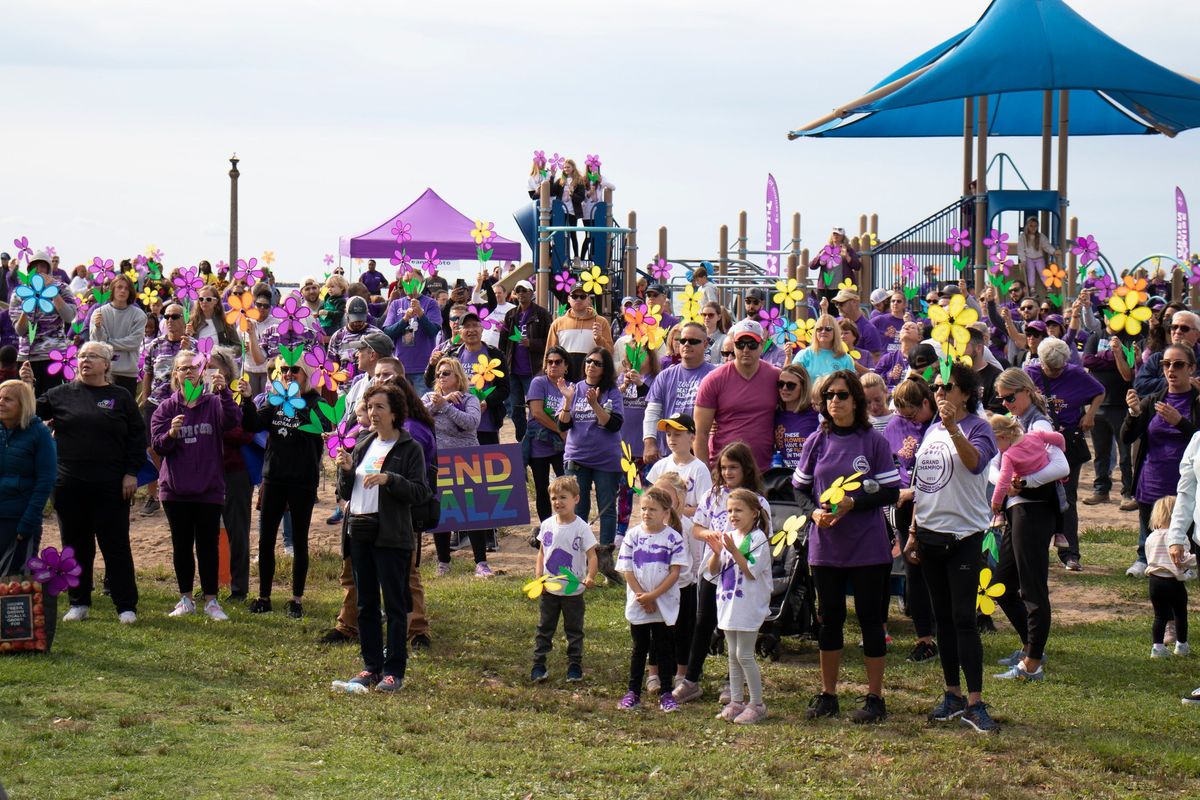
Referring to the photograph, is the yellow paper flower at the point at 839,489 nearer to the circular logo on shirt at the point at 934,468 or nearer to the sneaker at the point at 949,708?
the circular logo on shirt at the point at 934,468

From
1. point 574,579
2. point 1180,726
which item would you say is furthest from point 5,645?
point 1180,726

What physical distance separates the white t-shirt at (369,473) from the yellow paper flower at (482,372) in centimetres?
366

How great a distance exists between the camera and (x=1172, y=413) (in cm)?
915

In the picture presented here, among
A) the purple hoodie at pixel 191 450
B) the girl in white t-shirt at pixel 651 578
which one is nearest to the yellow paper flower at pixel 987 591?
the girl in white t-shirt at pixel 651 578

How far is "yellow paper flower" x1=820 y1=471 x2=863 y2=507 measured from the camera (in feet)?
22.5

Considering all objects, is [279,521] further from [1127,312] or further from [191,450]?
[1127,312]

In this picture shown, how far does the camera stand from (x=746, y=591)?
23.4 feet

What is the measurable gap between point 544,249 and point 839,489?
11.4 meters

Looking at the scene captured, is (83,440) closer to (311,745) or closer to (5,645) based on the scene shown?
(5,645)

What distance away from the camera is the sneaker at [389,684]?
769 cm

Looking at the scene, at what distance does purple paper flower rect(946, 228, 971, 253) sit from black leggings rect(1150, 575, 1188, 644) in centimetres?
1204

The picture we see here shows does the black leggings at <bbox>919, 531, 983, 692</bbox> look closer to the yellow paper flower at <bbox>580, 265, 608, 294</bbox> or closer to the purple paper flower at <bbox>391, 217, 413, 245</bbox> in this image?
the yellow paper flower at <bbox>580, 265, 608, 294</bbox>

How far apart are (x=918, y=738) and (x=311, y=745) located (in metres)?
2.72

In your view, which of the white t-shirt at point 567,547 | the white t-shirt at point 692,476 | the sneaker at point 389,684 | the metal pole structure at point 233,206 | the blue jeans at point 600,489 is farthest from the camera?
the metal pole structure at point 233,206
